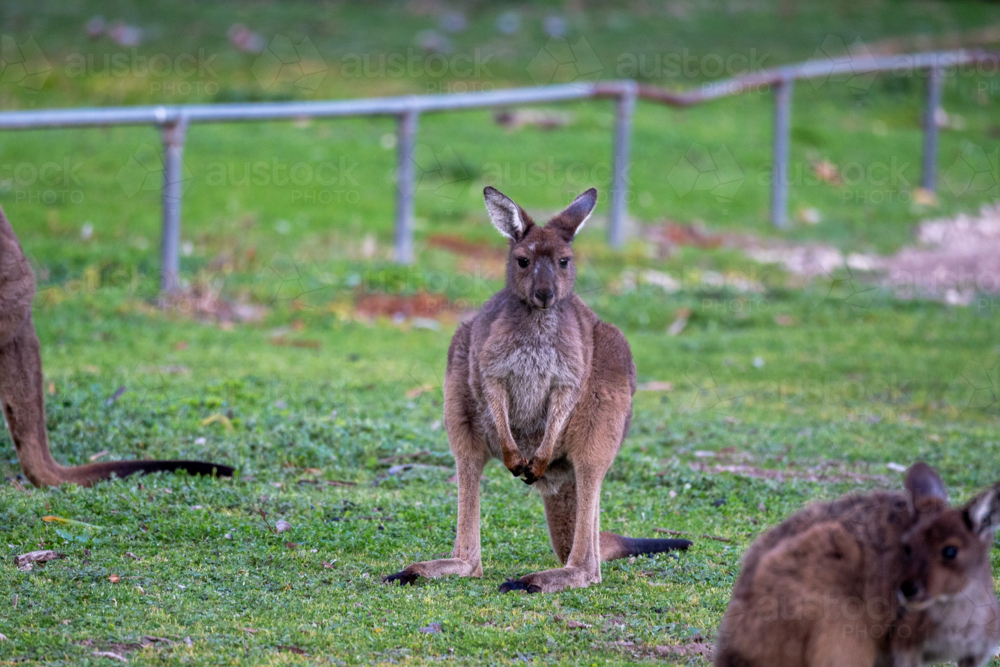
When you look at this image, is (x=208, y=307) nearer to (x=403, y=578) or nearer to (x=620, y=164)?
(x=620, y=164)

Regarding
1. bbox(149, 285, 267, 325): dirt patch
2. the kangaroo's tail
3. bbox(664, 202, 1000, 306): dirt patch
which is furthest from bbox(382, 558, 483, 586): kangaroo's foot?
bbox(664, 202, 1000, 306): dirt patch

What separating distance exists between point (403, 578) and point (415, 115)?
5090 millimetres

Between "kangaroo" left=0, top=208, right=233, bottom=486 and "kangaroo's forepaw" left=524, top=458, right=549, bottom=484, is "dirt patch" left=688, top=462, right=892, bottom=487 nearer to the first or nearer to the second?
"kangaroo's forepaw" left=524, top=458, right=549, bottom=484

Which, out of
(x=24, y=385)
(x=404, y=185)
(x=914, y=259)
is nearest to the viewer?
(x=24, y=385)

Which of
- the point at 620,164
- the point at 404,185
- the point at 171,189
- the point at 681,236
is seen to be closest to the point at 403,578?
the point at 171,189

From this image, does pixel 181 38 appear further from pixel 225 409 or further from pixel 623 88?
pixel 225 409

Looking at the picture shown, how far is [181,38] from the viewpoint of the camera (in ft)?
45.4

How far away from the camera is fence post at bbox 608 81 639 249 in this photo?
901 cm

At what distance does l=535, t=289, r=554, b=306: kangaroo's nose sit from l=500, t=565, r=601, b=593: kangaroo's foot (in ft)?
2.69

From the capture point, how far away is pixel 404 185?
802 cm

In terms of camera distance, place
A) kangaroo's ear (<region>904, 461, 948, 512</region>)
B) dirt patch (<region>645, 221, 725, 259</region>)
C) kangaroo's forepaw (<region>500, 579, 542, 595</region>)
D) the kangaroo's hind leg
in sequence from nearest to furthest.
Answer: kangaroo's ear (<region>904, 461, 948, 512</region>) < kangaroo's forepaw (<region>500, 579, 542, 595</region>) < the kangaroo's hind leg < dirt patch (<region>645, 221, 725, 259</region>)

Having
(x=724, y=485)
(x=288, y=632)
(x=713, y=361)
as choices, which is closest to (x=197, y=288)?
(x=713, y=361)

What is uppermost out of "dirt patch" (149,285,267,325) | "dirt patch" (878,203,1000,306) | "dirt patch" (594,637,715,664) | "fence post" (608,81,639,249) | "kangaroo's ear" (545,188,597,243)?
"fence post" (608,81,639,249)

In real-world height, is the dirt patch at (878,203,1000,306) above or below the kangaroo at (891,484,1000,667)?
above
